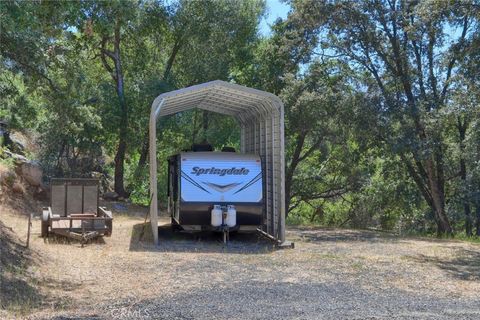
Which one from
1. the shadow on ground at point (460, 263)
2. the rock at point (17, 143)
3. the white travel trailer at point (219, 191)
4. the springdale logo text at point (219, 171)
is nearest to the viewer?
the shadow on ground at point (460, 263)

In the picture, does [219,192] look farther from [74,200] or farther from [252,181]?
[74,200]

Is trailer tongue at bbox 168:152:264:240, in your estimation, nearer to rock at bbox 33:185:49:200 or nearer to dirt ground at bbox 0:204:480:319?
dirt ground at bbox 0:204:480:319

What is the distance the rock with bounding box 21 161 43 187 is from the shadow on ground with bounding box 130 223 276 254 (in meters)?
5.61

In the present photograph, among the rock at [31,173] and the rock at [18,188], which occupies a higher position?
the rock at [31,173]

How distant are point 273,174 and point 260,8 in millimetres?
12272

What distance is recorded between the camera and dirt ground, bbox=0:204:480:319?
7.20 meters

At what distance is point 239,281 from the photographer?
9.41 m

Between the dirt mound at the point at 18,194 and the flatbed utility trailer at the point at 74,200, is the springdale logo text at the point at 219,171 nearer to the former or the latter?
the flatbed utility trailer at the point at 74,200

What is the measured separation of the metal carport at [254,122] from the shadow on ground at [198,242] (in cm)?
42

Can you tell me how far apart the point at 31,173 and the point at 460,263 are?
599 inches

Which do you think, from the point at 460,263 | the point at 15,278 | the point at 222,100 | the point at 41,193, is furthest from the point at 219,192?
the point at 41,193

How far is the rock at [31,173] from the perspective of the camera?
21266mm

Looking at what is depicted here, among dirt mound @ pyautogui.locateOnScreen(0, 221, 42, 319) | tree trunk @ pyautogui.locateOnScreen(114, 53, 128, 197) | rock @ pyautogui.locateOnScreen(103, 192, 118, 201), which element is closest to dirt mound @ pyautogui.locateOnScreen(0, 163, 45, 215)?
rock @ pyautogui.locateOnScreen(103, 192, 118, 201)

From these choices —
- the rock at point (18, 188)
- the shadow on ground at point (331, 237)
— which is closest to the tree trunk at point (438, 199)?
the shadow on ground at point (331, 237)
